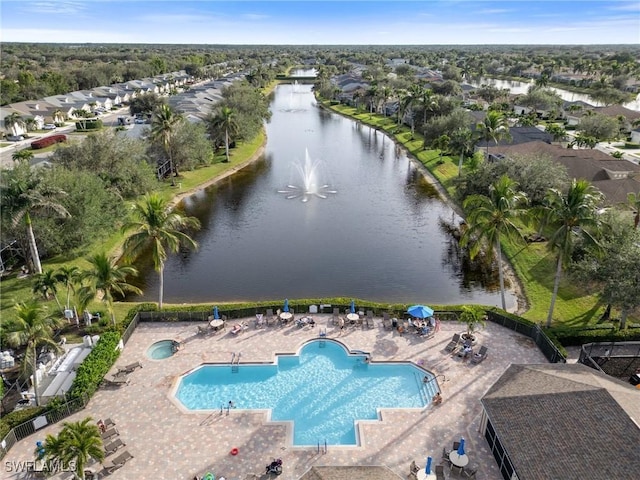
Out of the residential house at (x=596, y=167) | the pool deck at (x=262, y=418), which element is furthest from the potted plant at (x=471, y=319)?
the residential house at (x=596, y=167)

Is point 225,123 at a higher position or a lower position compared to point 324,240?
higher

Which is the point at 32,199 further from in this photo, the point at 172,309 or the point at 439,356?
the point at 439,356

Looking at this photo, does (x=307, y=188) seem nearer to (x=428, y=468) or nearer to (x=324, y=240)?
(x=324, y=240)

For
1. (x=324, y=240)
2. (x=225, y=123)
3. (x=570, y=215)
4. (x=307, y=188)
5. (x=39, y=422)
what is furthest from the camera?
(x=225, y=123)

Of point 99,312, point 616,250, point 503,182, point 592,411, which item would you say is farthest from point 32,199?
point 616,250

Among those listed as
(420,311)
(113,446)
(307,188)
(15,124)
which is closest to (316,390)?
(420,311)

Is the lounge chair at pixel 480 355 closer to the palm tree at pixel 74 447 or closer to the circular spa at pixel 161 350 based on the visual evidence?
the circular spa at pixel 161 350

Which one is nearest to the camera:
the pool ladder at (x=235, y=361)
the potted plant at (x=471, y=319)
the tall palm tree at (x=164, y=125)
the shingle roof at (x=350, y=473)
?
the shingle roof at (x=350, y=473)
